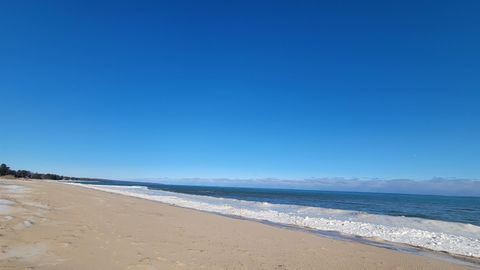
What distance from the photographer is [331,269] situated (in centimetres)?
784

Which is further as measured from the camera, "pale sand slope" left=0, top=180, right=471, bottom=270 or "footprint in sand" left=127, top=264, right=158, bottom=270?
Result: "pale sand slope" left=0, top=180, right=471, bottom=270

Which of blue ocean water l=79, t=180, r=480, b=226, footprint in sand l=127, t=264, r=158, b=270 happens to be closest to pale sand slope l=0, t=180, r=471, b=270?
footprint in sand l=127, t=264, r=158, b=270

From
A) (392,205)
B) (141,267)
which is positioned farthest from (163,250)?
(392,205)

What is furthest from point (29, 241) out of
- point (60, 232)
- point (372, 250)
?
point (372, 250)

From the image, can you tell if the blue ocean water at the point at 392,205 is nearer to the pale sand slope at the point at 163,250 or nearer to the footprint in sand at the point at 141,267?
the pale sand slope at the point at 163,250

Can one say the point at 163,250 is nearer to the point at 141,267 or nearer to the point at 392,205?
the point at 141,267

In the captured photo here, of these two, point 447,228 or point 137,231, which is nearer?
point 137,231

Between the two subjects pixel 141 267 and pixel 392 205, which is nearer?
pixel 141 267

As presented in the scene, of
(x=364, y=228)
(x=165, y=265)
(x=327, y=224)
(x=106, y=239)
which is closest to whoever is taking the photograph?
(x=165, y=265)

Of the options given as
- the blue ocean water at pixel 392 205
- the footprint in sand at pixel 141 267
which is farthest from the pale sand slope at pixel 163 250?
Result: the blue ocean water at pixel 392 205

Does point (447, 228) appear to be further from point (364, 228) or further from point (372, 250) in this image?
point (372, 250)

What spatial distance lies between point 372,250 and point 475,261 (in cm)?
311

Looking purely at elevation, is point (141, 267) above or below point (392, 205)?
above

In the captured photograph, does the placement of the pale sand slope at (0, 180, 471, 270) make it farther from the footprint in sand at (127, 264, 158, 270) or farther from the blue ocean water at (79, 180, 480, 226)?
the blue ocean water at (79, 180, 480, 226)
